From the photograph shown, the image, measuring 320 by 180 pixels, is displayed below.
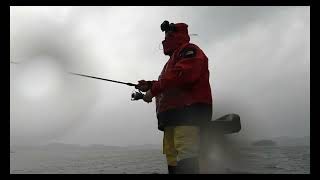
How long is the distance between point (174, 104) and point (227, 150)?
350 centimetres

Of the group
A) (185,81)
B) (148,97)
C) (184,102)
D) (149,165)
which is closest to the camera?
(185,81)

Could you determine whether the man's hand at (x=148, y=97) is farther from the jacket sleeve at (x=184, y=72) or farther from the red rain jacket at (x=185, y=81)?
the jacket sleeve at (x=184, y=72)

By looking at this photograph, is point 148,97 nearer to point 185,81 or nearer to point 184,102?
point 184,102

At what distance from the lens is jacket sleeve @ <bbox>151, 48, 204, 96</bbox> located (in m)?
5.03

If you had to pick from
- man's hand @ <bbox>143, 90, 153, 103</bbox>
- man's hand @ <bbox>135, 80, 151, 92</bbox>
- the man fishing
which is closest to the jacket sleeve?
the man fishing

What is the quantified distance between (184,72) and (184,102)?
403 millimetres

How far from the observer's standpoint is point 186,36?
5633 millimetres

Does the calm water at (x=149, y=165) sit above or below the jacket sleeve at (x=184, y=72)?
below

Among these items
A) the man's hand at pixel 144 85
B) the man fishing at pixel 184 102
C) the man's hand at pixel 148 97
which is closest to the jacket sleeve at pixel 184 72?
the man fishing at pixel 184 102

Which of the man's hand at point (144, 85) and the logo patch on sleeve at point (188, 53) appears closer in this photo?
the logo patch on sleeve at point (188, 53)

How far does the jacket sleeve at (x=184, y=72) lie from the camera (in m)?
5.03

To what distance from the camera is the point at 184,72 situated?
5.04m

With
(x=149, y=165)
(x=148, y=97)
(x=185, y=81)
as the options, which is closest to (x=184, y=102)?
(x=185, y=81)
